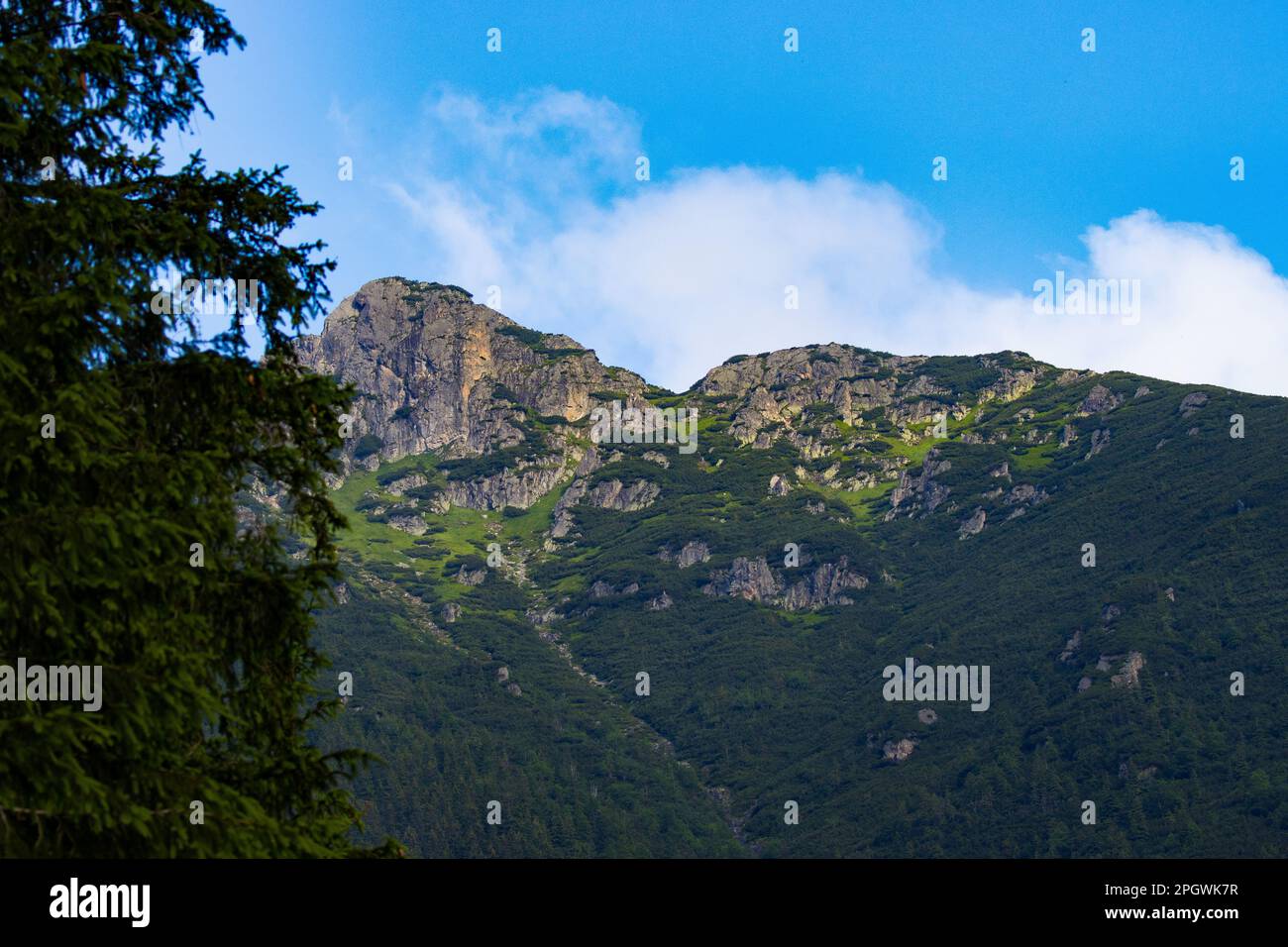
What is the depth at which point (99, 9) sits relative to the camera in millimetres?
14391

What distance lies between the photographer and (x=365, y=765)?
15047 mm

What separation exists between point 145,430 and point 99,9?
15.6ft
